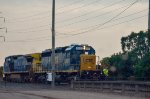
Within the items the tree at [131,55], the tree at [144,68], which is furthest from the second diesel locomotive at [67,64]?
the tree at [144,68]

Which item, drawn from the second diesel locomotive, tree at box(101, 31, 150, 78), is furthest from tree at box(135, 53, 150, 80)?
the second diesel locomotive

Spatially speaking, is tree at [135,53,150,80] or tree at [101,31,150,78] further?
tree at [101,31,150,78]

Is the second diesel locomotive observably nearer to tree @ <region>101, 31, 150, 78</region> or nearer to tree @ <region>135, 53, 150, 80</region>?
tree @ <region>101, 31, 150, 78</region>

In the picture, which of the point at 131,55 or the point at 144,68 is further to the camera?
the point at 131,55

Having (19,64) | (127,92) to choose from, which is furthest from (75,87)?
(19,64)

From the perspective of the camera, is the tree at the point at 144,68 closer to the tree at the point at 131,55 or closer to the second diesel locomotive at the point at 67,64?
the tree at the point at 131,55

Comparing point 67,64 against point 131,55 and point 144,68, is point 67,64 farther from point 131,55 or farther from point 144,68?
point 144,68

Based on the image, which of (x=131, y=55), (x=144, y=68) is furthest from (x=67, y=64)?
(x=144, y=68)

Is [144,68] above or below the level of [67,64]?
below

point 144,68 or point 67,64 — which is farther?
point 67,64

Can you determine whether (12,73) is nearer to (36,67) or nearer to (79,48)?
(36,67)

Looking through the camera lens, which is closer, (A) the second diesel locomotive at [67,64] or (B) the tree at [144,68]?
(B) the tree at [144,68]

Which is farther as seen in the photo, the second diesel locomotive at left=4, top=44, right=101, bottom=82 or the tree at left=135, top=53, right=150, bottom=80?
the second diesel locomotive at left=4, top=44, right=101, bottom=82

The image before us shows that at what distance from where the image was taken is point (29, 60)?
74.2m
